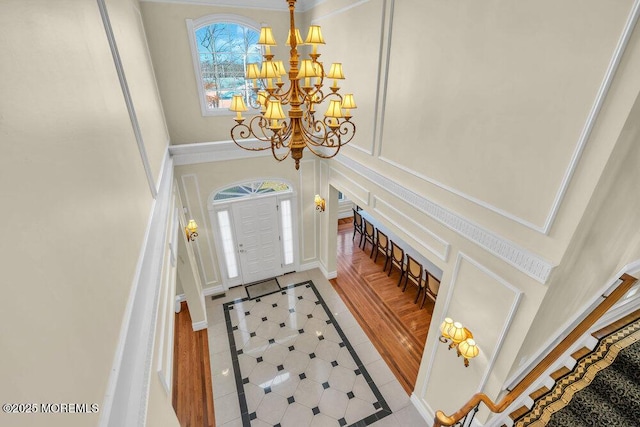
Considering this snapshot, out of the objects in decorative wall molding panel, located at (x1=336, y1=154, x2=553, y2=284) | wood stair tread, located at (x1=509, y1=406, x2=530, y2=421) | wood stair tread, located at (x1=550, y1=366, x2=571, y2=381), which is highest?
decorative wall molding panel, located at (x1=336, y1=154, x2=553, y2=284)

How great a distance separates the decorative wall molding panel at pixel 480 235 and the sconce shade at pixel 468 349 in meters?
1.14

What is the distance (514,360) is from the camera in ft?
9.67

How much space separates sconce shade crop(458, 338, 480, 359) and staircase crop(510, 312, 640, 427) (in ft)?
1.91

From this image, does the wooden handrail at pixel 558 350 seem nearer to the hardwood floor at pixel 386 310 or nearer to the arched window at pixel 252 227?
the hardwood floor at pixel 386 310

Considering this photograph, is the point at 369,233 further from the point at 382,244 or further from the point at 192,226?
the point at 192,226

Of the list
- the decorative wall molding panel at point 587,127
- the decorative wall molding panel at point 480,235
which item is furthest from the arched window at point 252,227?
the decorative wall molding panel at point 587,127

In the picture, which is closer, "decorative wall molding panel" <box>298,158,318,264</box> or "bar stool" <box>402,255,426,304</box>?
"bar stool" <box>402,255,426,304</box>

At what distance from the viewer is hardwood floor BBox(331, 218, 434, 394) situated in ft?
17.9

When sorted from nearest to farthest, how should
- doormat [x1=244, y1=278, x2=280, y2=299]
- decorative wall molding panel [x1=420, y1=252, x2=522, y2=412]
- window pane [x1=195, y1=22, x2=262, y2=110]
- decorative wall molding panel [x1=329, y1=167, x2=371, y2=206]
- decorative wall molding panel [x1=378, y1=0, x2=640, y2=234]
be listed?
decorative wall molding panel [x1=378, y1=0, x2=640, y2=234] → decorative wall molding panel [x1=420, y1=252, x2=522, y2=412] → decorative wall molding panel [x1=329, y1=167, x2=371, y2=206] → window pane [x1=195, y1=22, x2=262, y2=110] → doormat [x1=244, y1=278, x2=280, y2=299]

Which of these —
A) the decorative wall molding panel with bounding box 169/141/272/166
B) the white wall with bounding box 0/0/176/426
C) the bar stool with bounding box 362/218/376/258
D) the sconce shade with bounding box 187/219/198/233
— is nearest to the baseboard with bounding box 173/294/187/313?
the sconce shade with bounding box 187/219/198/233

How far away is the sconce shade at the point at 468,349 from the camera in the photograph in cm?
329

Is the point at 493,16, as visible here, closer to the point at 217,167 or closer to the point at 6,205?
the point at 6,205

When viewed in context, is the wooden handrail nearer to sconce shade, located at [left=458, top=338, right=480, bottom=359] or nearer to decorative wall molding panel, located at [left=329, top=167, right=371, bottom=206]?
sconce shade, located at [left=458, top=338, right=480, bottom=359]

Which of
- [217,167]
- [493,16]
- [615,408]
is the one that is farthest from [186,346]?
[493,16]
